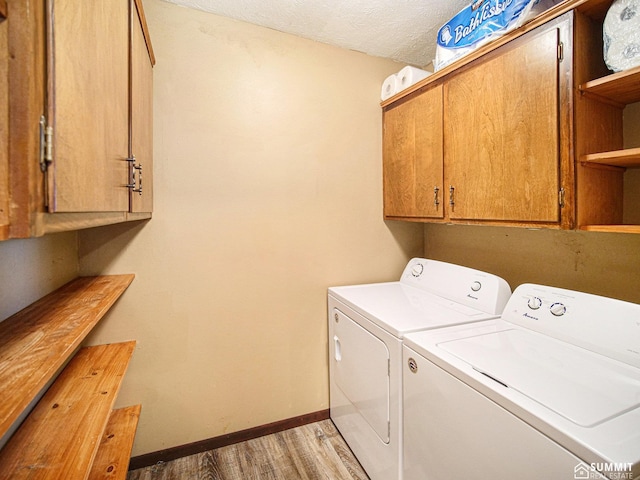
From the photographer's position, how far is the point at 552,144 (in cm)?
119

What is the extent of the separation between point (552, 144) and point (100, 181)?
1575mm

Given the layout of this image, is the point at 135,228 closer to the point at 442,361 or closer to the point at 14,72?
the point at 14,72

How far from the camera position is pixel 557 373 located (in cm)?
97

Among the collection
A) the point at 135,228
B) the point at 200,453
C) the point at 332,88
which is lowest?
the point at 200,453

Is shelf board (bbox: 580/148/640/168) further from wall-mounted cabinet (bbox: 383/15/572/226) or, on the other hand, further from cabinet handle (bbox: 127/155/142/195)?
cabinet handle (bbox: 127/155/142/195)

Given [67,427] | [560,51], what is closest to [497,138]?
[560,51]

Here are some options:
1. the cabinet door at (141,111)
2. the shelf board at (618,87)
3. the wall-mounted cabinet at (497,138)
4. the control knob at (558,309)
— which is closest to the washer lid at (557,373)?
the control knob at (558,309)

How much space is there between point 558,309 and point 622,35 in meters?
1.02

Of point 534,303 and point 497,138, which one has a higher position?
point 497,138

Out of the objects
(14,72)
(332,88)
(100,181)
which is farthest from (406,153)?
(14,72)

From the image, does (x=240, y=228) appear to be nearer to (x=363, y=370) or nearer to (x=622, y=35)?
(x=363, y=370)

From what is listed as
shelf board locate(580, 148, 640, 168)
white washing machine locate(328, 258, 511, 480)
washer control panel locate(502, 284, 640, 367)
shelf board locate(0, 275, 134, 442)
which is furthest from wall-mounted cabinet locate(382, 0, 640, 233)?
A: shelf board locate(0, 275, 134, 442)

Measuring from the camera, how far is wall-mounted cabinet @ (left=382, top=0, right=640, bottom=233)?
113 cm

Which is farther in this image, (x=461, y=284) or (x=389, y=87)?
(x=389, y=87)
